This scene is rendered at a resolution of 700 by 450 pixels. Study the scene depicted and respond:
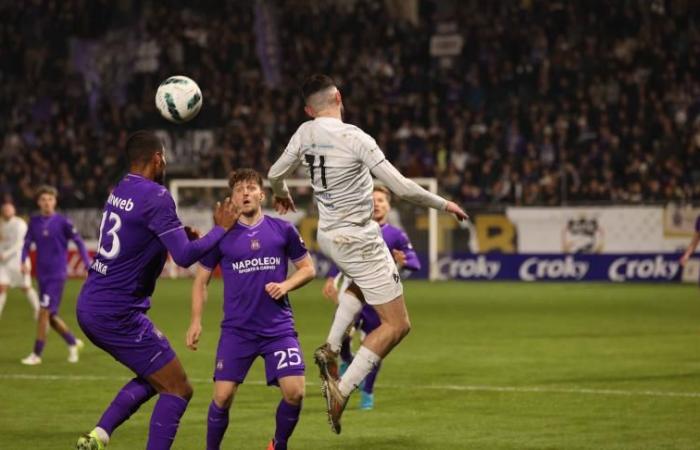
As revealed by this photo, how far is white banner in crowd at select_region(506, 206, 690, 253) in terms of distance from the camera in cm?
3062

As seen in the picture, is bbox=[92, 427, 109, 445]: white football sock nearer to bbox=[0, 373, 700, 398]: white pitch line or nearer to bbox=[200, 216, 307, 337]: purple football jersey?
bbox=[200, 216, 307, 337]: purple football jersey

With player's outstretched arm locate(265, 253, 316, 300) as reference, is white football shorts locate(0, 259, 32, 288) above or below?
below

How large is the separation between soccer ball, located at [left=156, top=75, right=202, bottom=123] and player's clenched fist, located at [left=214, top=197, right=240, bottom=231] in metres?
1.54

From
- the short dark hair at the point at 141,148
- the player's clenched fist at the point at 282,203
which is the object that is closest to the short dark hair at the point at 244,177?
the player's clenched fist at the point at 282,203

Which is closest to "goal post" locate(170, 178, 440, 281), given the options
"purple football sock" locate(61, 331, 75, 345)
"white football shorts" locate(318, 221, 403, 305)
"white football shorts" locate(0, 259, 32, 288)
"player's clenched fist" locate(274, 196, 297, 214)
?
"white football shorts" locate(0, 259, 32, 288)

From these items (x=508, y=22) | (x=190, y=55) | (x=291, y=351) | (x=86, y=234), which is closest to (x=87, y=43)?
(x=190, y=55)

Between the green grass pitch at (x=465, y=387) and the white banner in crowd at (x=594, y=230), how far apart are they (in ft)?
22.9

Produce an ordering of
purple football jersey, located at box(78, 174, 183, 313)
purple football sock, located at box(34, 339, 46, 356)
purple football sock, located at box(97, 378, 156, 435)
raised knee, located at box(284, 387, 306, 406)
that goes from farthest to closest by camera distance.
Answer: purple football sock, located at box(34, 339, 46, 356) < raised knee, located at box(284, 387, 306, 406) < purple football sock, located at box(97, 378, 156, 435) < purple football jersey, located at box(78, 174, 183, 313)

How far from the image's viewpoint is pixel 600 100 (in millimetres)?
33188

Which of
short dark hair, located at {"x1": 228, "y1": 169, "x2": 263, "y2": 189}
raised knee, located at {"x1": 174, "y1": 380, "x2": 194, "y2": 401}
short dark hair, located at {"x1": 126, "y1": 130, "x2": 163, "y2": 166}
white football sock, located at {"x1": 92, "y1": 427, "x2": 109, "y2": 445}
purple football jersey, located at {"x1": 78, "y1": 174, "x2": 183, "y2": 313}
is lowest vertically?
white football sock, located at {"x1": 92, "y1": 427, "x2": 109, "y2": 445}

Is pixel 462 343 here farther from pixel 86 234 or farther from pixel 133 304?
pixel 86 234

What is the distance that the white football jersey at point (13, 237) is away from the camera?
68.8 ft

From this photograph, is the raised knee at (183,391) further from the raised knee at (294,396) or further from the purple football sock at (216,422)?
the raised knee at (294,396)

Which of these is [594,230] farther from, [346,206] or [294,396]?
[294,396]
